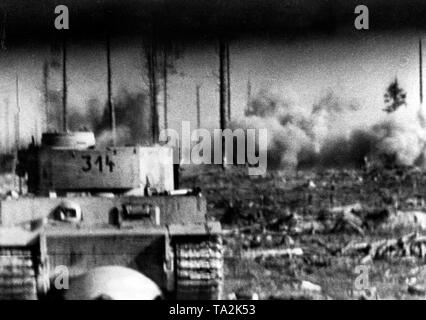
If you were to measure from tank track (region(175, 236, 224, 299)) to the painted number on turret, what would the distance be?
1888 millimetres

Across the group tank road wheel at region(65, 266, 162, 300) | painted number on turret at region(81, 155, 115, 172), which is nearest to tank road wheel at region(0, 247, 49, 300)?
tank road wheel at region(65, 266, 162, 300)

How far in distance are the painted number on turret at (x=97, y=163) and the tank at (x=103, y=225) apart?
15 mm

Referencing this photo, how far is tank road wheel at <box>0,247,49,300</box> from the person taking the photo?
11648 mm

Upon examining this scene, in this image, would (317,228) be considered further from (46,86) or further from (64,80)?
(46,86)

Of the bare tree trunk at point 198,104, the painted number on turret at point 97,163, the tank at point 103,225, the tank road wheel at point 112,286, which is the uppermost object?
the bare tree trunk at point 198,104

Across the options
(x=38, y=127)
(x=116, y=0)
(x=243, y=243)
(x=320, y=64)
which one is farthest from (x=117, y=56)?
(x=243, y=243)

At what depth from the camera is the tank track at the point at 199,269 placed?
12039 mm

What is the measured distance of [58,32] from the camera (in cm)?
1273

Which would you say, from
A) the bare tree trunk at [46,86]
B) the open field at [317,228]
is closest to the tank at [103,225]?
the bare tree trunk at [46,86]

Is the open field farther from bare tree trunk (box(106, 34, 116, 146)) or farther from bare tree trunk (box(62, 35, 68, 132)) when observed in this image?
bare tree trunk (box(62, 35, 68, 132))

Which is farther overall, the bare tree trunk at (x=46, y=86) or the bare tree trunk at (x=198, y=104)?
the bare tree trunk at (x=198, y=104)

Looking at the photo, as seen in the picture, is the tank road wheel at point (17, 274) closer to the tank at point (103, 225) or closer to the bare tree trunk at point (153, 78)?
the tank at point (103, 225)

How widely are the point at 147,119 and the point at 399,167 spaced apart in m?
4.06
